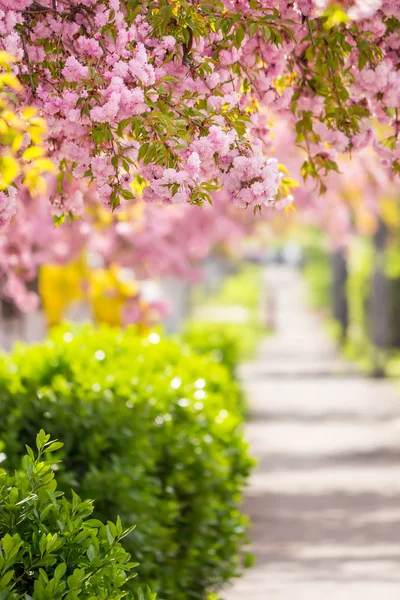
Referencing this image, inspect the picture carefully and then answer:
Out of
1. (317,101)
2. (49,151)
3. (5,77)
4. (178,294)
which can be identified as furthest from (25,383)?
(178,294)

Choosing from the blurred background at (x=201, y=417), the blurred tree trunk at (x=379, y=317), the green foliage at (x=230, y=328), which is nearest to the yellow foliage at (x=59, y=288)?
the blurred background at (x=201, y=417)

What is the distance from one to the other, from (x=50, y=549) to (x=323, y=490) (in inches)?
304

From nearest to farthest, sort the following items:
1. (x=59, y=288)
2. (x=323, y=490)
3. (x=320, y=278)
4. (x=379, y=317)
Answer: (x=323, y=490) → (x=59, y=288) → (x=379, y=317) → (x=320, y=278)

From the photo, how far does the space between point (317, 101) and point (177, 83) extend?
2.66 ft

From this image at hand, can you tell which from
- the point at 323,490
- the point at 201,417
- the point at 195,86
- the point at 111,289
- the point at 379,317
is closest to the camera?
the point at 195,86

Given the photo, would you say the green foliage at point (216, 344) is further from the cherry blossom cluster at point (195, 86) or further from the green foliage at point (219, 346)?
the cherry blossom cluster at point (195, 86)

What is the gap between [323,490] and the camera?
10867mm

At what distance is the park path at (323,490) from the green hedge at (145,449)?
0.75 m

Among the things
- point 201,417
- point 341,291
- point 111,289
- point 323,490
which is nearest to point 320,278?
point 341,291

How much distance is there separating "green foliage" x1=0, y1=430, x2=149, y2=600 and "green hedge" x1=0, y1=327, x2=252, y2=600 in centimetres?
168

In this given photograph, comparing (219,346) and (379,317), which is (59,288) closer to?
(219,346)

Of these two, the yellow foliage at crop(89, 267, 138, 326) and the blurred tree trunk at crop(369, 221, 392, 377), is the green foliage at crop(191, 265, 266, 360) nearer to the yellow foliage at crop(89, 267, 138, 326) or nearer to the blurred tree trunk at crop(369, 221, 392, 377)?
the yellow foliage at crop(89, 267, 138, 326)

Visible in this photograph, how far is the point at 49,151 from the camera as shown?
4.71 meters

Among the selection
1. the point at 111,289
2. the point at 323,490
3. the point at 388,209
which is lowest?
the point at 323,490
